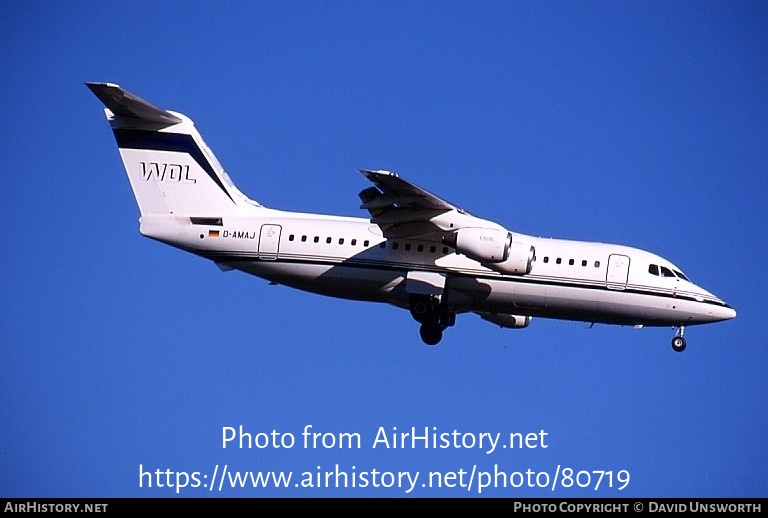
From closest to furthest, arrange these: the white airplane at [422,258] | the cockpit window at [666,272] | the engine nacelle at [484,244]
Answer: the engine nacelle at [484,244], the white airplane at [422,258], the cockpit window at [666,272]

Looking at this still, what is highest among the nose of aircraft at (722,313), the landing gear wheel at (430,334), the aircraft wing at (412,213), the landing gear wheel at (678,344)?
the aircraft wing at (412,213)

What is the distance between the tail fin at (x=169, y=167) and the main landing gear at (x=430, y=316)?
3845mm

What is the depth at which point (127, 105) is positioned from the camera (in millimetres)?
26594

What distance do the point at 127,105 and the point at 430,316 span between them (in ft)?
22.9

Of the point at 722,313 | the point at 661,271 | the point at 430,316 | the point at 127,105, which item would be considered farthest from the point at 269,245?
the point at 722,313

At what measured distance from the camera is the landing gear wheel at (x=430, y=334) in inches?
1031

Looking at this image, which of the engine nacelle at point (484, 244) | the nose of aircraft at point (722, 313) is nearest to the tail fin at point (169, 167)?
the engine nacelle at point (484, 244)

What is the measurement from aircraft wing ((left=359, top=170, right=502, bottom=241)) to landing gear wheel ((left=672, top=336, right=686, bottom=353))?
3.98m

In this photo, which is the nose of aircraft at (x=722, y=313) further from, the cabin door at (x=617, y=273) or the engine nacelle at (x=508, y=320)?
the engine nacelle at (x=508, y=320)

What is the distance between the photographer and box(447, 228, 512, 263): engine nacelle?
24641mm

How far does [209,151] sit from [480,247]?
246 inches

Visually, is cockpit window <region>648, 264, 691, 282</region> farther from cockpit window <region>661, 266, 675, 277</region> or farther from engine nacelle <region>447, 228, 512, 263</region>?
engine nacelle <region>447, 228, 512, 263</region>

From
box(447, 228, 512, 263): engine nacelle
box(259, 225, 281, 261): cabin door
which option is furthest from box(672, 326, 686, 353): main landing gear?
box(259, 225, 281, 261): cabin door
